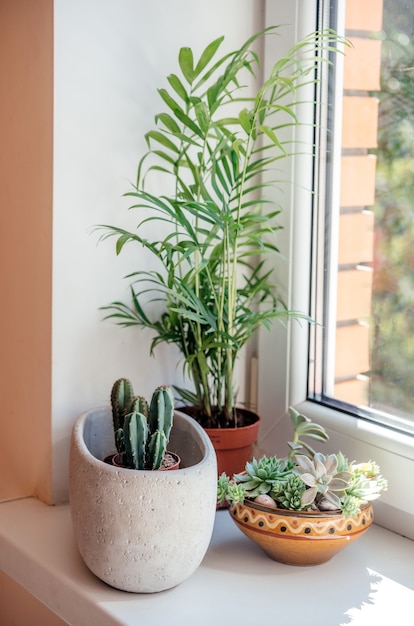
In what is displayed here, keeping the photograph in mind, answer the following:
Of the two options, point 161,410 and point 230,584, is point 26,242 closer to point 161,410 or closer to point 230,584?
point 161,410

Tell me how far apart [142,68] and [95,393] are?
539 mm

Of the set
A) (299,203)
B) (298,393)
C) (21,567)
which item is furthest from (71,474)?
(299,203)

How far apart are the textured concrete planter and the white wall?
0.28m

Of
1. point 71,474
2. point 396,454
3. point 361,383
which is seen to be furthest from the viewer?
point 361,383

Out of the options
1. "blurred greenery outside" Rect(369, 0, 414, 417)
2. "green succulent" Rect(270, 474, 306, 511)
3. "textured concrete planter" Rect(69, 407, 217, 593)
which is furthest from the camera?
"blurred greenery outside" Rect(369, 0, 414, 417)

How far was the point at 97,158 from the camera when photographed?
1332 millimetres

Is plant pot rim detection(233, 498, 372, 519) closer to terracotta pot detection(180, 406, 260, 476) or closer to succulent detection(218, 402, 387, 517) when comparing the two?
succulent detection(218, 402, 387, 517)

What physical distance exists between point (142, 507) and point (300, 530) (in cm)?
23

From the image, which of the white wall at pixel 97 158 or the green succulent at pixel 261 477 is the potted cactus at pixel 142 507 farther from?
the white wall at pixel 97 158

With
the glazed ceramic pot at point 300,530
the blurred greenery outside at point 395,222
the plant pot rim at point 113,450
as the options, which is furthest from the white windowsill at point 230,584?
the blurred greenery outside at point 395,222

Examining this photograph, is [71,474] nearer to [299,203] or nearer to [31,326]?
[31,326]

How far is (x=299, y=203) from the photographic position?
1.43 metres

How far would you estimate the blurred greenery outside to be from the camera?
1242 mm

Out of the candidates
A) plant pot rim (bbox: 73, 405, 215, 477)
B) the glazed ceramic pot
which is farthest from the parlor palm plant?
the glazed ceramic pot
